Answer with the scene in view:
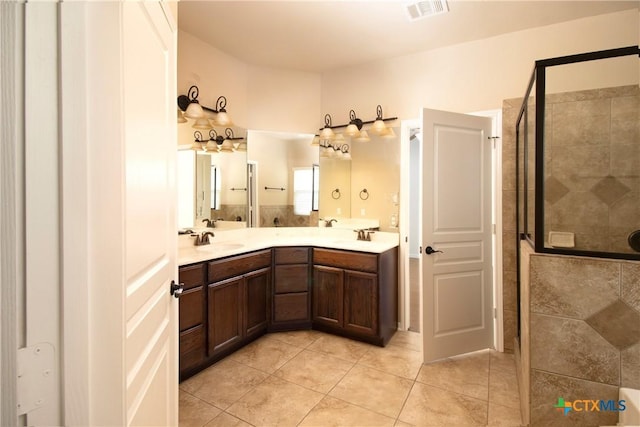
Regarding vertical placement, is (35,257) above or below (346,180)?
below

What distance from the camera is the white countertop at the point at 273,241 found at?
2.61 m

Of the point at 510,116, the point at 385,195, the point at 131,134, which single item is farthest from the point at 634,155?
the point at 131,134

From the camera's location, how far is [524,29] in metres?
2.63

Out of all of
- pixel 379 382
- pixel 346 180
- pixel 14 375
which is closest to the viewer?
pixel 14 375

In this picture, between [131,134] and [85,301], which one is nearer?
[85,301]

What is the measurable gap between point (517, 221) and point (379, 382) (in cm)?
176

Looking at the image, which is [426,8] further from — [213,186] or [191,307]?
[191,307]

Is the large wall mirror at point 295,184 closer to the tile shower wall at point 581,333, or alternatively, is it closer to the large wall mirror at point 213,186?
the large wall mirror at point 213,186

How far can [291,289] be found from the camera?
307 centimetres

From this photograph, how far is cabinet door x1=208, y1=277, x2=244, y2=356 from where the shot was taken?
2398 mm

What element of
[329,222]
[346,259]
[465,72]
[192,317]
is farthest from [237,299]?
[465,72]

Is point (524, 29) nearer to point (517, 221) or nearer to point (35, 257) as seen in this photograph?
point (517, 221)

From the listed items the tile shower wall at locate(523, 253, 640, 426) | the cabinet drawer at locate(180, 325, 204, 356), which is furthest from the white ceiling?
the cabinet drawer at locate(180, 325, 204, 356)

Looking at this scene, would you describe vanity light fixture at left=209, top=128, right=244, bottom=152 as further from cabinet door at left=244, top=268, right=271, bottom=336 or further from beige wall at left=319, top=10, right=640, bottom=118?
cabinet door at left=244, top=268, right=271, bottom=336
